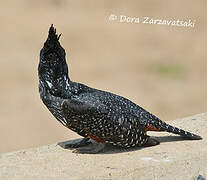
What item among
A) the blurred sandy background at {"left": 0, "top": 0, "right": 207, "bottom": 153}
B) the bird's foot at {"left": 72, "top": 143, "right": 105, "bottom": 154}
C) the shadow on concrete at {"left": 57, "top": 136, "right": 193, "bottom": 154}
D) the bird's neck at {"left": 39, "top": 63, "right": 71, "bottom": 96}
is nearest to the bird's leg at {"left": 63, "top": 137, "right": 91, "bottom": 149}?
the shadow on concrete at {"left": 57, "top": 136, "right": 193, "bottom": 154}

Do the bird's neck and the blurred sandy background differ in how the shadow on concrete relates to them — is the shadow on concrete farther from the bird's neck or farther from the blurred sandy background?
the blurred sandy background

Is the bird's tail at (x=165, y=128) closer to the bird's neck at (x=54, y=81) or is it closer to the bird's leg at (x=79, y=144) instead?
the bird's leg at (x=79, y=144)

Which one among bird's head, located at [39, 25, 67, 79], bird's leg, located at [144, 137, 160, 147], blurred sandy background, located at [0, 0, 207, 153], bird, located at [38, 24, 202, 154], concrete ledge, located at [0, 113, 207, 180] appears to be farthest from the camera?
blurred sandy background, located at [0, 0, 207, 153]

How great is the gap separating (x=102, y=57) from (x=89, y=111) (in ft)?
34.4

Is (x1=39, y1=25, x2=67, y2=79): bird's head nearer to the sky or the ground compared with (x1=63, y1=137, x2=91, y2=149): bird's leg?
nearer to the sky

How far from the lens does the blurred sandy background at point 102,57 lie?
1565 cm

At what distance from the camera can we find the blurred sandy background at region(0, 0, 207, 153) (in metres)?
15.6

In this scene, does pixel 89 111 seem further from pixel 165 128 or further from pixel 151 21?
pixel 151 21

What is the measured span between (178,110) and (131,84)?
155 cm

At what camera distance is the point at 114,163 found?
765 cm

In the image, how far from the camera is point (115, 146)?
8367 mm

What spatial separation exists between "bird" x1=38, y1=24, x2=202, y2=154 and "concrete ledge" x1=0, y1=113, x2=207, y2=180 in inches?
7.6

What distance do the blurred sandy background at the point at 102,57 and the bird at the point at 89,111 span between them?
6354 millimetres

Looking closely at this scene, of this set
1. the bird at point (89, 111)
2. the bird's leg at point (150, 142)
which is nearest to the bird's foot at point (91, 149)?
the bird at point (89, 111)
